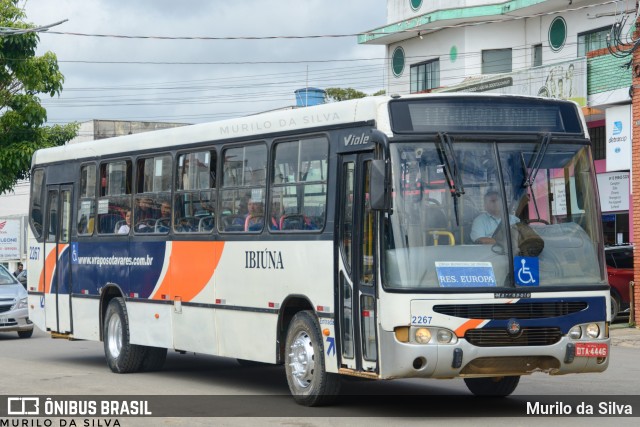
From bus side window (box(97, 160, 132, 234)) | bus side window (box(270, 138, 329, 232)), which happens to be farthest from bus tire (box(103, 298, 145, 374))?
bus side window (box(270, 138, 329, 232))

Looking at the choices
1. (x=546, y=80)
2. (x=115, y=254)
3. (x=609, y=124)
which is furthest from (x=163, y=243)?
(x=546, y=80)

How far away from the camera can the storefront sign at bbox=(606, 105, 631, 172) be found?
87.3 feet

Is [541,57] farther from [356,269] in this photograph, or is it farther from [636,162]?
[356,269]

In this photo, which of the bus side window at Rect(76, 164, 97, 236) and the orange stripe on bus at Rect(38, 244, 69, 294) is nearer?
the bus side window at Rect(76, 164, 97, 236)

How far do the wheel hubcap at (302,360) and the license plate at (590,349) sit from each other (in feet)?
8.85

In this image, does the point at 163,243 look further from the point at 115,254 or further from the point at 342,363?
the point at 342,363

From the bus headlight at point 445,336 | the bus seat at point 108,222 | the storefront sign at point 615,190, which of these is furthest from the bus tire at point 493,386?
the storefront sign at point 615,190

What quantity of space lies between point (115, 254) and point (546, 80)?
17531 millimetres

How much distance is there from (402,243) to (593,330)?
80.4 inches

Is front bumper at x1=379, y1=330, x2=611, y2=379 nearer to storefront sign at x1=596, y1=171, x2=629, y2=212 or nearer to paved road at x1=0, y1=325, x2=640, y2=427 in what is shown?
paved road at x1=0, y1=325, x2=640, y2=427

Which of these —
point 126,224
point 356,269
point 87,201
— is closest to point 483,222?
point 356,269

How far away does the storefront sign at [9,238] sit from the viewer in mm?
52094

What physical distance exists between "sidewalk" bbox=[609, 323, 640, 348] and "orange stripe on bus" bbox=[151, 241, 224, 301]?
9879 mm

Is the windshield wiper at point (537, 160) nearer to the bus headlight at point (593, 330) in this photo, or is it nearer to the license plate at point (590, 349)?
the bus headlight at point (593, 330)
